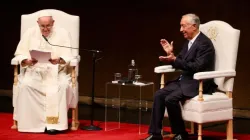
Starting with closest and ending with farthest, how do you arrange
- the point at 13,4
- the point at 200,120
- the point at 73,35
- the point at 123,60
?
1. the point at 200,120
2. the point at 73,35
3. the point at 123,60
4. the point at 13,4

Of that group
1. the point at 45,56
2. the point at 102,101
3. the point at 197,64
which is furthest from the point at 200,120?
the point at 102,101

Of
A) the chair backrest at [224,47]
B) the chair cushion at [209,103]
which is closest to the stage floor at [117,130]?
the chair cushion at [209,103]

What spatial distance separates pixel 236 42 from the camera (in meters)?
6.31

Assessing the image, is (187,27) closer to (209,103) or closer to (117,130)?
(209,103)

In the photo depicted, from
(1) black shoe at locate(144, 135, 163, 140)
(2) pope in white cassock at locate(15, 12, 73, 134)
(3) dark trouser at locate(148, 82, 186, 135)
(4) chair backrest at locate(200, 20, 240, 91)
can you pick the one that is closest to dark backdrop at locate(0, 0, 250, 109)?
(4) chair backrest at locate(200, 20, 240, 91)

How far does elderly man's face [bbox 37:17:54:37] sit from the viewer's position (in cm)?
689

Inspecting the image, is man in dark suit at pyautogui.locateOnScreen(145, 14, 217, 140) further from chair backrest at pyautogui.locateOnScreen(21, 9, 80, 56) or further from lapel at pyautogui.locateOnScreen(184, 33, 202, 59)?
chair backrest at pyautogui.locateOnScreen(21, 9, 80, 56)

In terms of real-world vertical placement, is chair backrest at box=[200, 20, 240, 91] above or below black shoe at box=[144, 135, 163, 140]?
above

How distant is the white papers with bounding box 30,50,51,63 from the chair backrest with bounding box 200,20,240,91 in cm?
173

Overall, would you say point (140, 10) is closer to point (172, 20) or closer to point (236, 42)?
point (172, 20)

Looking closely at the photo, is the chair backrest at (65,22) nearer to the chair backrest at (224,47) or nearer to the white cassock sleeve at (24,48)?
the white cassock sleeve at (24,48)

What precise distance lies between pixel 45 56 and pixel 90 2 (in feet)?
7.23

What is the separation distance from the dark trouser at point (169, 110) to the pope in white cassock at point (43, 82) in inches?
42.6

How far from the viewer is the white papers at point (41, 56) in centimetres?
669
